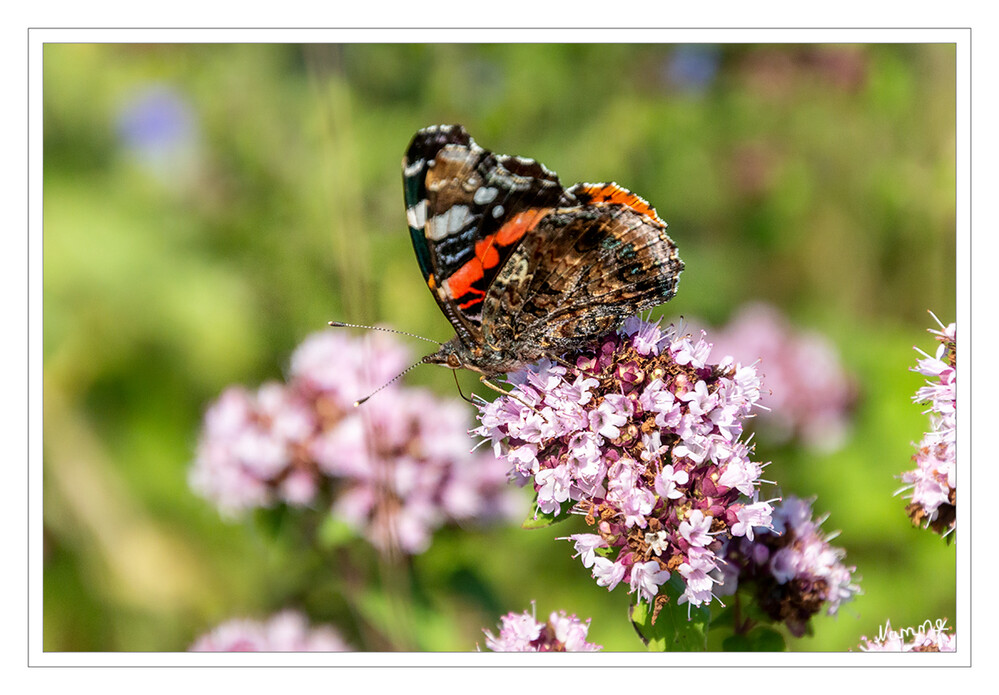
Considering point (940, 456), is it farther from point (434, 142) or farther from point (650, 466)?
point (434, 142)

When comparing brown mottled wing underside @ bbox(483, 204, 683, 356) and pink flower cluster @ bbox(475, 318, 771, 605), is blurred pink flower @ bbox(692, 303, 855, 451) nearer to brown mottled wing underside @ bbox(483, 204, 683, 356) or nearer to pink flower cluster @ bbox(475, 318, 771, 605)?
brown mottled wing underside @ bbox(483, 204, 683, 356)

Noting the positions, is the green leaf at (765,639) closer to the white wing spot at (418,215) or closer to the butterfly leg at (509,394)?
the butterfly leg at (509,394)

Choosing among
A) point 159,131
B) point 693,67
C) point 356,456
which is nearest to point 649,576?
point 356,456

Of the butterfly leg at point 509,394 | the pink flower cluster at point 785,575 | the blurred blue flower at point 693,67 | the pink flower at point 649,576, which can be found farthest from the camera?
the blurred blue flower at point 693,67

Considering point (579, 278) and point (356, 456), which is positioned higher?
point (579, 278)

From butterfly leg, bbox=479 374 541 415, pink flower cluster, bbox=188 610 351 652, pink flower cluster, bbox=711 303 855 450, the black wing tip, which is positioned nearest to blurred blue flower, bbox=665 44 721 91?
pink flower cluster, bbox=711 303 855 450

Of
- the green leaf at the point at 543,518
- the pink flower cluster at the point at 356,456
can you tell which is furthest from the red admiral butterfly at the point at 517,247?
the pink flower cluster at the point at 356,456

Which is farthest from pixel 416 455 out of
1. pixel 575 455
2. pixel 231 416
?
pixel 575 455
